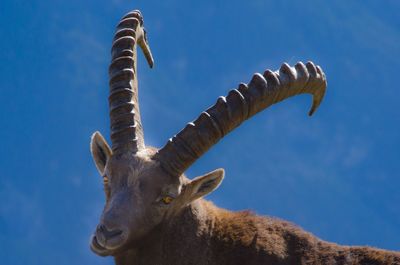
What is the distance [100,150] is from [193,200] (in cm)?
162

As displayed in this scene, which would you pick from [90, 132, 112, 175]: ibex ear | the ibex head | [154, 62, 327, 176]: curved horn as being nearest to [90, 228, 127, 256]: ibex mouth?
the ibex head

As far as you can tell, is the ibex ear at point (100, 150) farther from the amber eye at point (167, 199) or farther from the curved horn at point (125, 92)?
the amber eye at point (167, 199)

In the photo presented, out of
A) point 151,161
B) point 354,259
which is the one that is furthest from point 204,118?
point 354,259

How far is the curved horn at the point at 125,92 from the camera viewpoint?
12.6 metres

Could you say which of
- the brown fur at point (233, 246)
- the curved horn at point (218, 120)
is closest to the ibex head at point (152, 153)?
the curved horn at point (218, 120)

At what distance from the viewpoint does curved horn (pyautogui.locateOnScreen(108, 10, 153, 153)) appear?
12.6 m

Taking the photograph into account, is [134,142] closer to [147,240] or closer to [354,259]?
[147,240]

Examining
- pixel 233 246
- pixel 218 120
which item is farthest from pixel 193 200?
pixel 218 120

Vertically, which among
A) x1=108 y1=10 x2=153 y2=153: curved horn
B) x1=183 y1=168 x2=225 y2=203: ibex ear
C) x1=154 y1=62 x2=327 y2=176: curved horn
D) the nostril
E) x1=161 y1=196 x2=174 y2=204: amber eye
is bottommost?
the nostril

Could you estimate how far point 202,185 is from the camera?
41.6 ft

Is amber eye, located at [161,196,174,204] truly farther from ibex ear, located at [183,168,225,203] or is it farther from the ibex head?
ibex ear, located at [183,168,225,203]

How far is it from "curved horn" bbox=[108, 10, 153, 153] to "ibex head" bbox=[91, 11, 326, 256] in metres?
0.01

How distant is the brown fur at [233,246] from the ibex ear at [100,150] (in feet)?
4.79

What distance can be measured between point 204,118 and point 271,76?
3.77 feet
